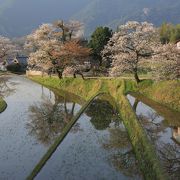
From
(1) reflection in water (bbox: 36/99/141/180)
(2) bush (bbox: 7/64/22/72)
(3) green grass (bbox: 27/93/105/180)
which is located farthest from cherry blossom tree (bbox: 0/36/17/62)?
(1) reflection in water (bbox: 36/99/141/180)

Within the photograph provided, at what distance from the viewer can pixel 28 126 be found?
3509 cm

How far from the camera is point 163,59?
44.8 meters

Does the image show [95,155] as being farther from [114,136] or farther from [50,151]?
[114,136]

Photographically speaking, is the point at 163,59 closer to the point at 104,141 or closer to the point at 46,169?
the point at 104,141

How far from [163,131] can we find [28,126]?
42.5 ft

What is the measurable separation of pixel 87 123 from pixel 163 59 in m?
14.6

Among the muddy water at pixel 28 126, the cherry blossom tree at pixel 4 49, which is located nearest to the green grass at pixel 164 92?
the muddy water at pixel 28 126

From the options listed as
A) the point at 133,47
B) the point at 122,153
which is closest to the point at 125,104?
the point at 122,153

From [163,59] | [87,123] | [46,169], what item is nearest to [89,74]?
[163,59]

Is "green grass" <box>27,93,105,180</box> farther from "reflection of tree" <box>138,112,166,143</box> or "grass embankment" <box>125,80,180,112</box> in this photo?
"grass embankment" <box>125,80,180,112</box>

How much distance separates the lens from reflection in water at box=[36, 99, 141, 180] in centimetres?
2122

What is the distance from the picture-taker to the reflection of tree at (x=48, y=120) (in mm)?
31672

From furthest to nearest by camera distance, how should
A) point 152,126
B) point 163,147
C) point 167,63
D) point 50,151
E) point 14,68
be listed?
point 14,68 → point 167,63 → point 152,126 → point 163,147 → point 50,151

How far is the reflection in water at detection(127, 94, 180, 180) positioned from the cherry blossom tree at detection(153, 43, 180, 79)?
156 inches
